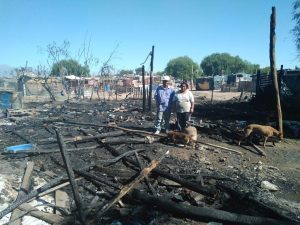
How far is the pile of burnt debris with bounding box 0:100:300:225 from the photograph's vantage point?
4.46 meters

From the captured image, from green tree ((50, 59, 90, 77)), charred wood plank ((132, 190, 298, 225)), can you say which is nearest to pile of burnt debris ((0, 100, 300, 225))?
charred wood plank ((132, 190, 298, 225))

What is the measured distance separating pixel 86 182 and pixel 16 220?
1.73 metres

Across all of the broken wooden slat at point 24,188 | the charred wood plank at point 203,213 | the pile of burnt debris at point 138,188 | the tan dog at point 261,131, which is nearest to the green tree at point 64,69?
the pile of burnt debris at point 138,188

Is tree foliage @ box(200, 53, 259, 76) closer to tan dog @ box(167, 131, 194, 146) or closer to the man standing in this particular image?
the man standing

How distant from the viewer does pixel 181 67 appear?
288 feet

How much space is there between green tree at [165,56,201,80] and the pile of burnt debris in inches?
2978

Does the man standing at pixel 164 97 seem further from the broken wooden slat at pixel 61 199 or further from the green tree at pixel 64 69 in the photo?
the green tree at pixel 64 69

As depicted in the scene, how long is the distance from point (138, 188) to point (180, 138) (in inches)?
145

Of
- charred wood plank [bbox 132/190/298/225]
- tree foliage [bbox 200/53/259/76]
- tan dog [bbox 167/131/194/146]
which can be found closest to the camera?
charred wood plank [bbox 132/190/298/225]

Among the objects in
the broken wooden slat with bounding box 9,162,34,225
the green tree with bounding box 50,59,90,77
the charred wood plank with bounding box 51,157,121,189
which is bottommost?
the broken wooden slat with bounding box 9,162,34,225

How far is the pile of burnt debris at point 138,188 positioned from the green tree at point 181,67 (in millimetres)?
75649

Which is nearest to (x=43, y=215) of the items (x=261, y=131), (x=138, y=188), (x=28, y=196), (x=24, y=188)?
(x=28, y=196)

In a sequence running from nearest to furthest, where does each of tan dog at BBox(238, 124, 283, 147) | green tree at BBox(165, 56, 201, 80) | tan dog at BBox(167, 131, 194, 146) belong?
tan dog at BBox(167, 131, 194, 146), tan dog at BBox(238, 124, 283, 147), green tree at BBox(165, 56, 201, 80)

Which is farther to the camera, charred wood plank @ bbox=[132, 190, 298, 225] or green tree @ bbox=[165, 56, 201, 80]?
green tree @ bbox=[165, 56, 201, 80]
